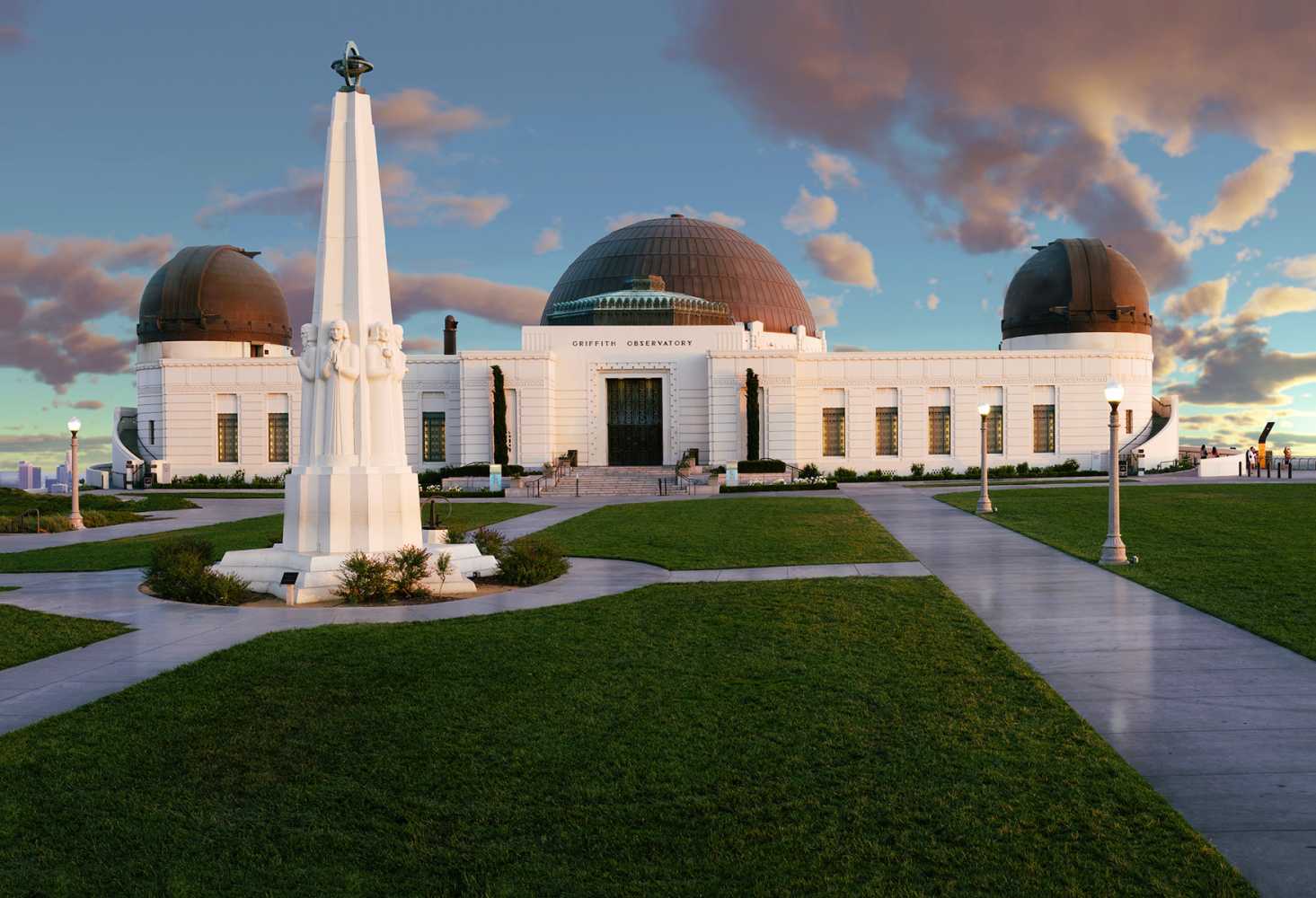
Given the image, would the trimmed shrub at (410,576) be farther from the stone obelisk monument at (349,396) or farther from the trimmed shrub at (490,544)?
the trimmed shrub at (490,544)

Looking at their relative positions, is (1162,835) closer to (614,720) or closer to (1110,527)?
(614,720)

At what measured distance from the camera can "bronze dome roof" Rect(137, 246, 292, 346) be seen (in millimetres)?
57688

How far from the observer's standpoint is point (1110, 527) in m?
17.7

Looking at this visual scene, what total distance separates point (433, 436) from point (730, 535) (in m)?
32.2

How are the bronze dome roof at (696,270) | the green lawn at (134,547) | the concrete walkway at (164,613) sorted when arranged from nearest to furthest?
the concrete walkway at (164,613) → the green lawn at (134,547) → the bronze dome roof at (696,270)

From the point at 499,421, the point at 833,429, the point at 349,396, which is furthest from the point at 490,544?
the point at 833,429

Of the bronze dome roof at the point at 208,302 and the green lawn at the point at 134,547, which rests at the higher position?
the bronze dome roof at the point at 208,302

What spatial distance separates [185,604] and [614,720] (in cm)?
895

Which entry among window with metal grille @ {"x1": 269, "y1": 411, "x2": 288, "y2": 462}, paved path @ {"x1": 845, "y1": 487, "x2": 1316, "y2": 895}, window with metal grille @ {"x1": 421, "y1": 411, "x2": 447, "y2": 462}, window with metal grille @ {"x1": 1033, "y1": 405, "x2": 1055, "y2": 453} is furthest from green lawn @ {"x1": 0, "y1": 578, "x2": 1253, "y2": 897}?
window with metal grille @ {"x1": 269, "y1": 411, "x2": 288, "y2": 462}

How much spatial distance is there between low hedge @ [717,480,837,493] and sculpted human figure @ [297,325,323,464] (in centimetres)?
2775

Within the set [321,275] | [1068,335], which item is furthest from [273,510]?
[1068,335]

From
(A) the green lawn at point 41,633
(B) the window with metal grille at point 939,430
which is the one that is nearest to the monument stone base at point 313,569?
(A) the green lawn at point 41,633

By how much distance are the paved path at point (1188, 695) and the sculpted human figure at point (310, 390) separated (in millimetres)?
10017

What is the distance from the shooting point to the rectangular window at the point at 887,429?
52594 millimetres
